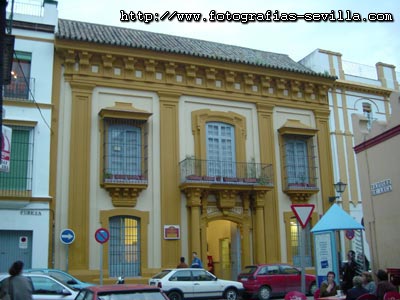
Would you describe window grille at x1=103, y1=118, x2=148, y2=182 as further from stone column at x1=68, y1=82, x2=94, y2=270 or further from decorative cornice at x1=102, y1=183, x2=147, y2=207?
stone column at x1=68, y1=82, x2=94, y2=270

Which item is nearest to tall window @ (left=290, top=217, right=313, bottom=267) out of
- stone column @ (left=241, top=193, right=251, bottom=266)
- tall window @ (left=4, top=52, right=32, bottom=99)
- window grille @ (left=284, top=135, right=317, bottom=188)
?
window grille @ (left=284, top=135, right=317, bottom=188)

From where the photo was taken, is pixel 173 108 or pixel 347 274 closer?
pixel 347 274

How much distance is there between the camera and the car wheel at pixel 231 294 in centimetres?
1802

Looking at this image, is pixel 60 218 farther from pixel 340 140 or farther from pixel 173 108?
pixel 340 140

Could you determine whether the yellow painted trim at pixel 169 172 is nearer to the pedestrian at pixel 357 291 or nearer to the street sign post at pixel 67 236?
the street sign post at pixel 67 236

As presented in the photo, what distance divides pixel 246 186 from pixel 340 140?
6.94 metres

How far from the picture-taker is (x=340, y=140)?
26.2 m

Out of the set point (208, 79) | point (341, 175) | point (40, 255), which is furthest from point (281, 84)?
point (40, 255)

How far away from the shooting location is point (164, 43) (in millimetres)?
24281

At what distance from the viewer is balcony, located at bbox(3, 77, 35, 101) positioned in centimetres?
1980

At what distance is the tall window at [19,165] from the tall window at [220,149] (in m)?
7.52

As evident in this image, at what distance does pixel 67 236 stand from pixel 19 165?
11.1 ft

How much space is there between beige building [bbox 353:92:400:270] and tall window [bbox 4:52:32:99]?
497 inches

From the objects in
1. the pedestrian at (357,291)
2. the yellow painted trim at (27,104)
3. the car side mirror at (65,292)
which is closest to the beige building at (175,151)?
the yellow painted trim at (27,104)
